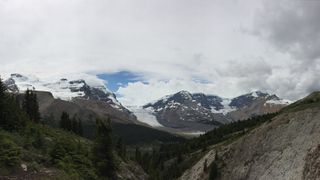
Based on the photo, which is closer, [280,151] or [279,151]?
[280,151]

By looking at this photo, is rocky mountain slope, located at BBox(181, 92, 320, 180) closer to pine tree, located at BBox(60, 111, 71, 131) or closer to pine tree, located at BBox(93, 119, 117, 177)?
pine tree, located at BBox(60, 111, 71, 131)

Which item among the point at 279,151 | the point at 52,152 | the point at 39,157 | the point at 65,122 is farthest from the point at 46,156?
the point at 279,151

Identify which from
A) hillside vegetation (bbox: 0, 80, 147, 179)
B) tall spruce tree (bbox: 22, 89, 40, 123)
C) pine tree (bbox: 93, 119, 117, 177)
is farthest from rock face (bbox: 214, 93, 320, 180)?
hillside vegetation (bbox: 0, 80, 147, 179)

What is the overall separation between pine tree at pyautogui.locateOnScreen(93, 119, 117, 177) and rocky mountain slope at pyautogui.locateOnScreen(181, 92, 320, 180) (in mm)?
69967

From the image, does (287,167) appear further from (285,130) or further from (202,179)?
(202,179)

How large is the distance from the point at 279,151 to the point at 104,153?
336 feet

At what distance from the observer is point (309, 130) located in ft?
461

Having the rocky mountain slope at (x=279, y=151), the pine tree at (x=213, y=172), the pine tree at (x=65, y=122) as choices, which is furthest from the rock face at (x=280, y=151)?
the pine tree at (x=65, y=122)

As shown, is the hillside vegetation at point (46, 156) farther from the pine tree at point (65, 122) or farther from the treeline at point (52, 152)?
the pine tree at point (65, 122)

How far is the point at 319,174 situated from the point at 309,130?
103 feet

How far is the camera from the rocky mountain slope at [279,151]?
127625mm

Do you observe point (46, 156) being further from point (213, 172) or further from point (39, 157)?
point (213, 172)

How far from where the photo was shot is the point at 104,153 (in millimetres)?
53562

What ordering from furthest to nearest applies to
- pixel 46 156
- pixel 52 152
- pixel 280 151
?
pixel 280 151, pixel 46 156, pixel 52 152
